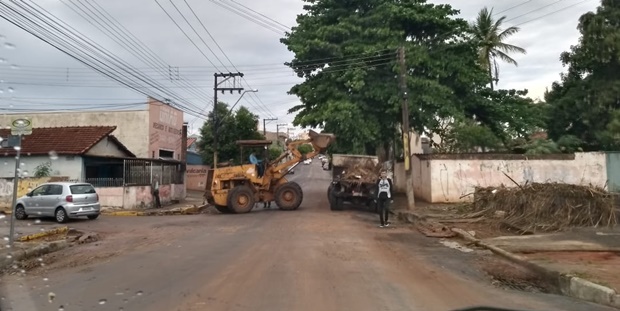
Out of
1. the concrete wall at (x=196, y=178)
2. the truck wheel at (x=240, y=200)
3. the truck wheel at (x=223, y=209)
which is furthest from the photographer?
the concrete wall at (x=196, y=178)

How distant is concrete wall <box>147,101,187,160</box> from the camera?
128 ft

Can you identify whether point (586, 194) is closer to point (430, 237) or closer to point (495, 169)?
point (430, 237)

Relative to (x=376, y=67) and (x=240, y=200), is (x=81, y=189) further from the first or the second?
(x=376, y=67)

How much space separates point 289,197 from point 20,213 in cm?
1064

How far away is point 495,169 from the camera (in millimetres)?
24562

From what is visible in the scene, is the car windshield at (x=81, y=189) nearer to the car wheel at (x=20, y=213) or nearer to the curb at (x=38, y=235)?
the car wheel at (x=20, y=213)

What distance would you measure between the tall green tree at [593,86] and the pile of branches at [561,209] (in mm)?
12889

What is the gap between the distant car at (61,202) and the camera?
20.4 meters

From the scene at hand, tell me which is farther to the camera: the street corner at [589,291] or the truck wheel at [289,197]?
the truck wheel at [289,197]

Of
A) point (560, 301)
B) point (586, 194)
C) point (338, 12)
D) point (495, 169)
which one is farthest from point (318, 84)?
point (560, 301)

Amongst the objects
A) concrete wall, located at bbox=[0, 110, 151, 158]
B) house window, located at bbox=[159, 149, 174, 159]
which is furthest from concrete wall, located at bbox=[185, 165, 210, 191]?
concrete wall, located at bbox=[0, 110, 151, 158]

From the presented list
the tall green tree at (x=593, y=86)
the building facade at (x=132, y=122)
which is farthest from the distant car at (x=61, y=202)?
the tall green tree at (x=593, y=86)

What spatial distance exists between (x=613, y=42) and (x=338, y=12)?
45.2 feet

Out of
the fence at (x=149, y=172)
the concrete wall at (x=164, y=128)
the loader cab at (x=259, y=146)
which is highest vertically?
the concrete wall at (x=164, y=128)
